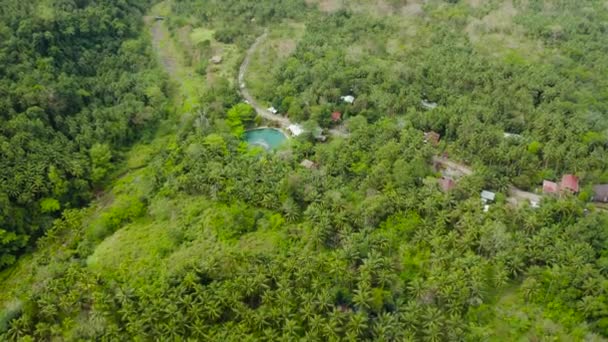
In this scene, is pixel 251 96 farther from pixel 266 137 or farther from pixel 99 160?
pixel 99 160

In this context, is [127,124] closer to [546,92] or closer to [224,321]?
[224,321]

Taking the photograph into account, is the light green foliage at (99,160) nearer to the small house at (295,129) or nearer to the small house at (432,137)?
the small house at (295,129)

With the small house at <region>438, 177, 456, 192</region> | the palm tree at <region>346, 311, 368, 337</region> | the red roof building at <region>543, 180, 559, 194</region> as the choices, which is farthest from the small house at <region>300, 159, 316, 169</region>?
the red roof building at <region>543, 180, 559, 194</region>

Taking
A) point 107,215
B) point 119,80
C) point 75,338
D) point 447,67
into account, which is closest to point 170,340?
point 75,338

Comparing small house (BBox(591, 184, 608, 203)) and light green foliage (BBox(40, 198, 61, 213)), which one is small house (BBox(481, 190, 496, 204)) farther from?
light green foliage (BBox(40, 198, 61, 213))

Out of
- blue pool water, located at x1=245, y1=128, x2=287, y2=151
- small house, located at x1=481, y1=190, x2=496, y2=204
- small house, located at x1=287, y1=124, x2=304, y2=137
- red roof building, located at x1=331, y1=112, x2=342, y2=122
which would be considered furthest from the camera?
red roof building, located at x1=331, y1=112, x2=342, y2=122

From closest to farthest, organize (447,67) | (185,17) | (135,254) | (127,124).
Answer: (135,254)
(127,124)
(447,67)
(185,17)

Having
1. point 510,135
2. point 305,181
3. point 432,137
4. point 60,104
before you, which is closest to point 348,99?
point 432,137
